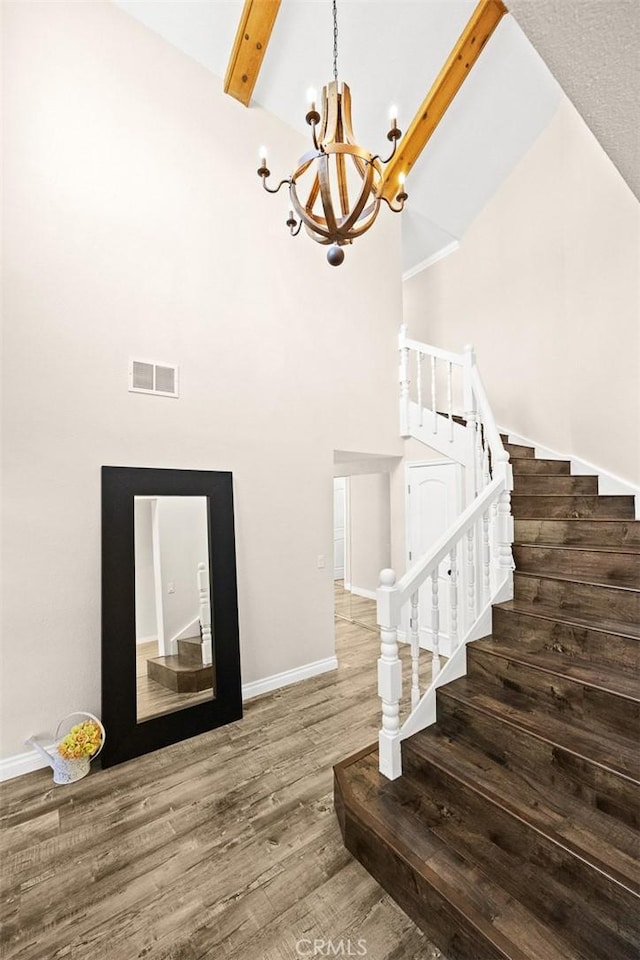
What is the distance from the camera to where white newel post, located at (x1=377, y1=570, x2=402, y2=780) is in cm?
201

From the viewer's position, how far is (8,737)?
246cm

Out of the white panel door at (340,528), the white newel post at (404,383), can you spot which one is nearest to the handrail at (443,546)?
the white newel post at (404,383)

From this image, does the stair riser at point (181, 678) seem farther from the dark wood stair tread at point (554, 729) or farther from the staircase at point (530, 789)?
the dark wood stair tread at point (554, 729)

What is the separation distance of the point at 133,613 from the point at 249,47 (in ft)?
13.9

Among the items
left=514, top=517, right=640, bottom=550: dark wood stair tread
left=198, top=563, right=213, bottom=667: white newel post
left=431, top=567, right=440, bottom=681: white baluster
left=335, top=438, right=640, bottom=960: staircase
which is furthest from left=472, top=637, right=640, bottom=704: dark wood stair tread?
left=198, top=563, right=213, bottom=667: white newel post

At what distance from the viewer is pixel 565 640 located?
2.24m

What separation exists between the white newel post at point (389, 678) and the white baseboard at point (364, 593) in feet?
16.1

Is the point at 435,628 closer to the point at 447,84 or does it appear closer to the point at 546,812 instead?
the point at 546,812

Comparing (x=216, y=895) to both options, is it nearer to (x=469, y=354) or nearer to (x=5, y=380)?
(x=5, y=380)

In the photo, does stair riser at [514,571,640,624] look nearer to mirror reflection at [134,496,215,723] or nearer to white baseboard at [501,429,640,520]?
white baseboard at [501,429,640,520]

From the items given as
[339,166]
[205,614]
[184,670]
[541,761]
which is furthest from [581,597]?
[339,166]

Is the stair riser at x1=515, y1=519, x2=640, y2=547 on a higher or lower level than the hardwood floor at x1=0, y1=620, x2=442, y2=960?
higher

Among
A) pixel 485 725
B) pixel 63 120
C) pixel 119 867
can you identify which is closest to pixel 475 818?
pixel 485 725

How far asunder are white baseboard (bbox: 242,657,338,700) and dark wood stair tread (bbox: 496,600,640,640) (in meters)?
1.89
